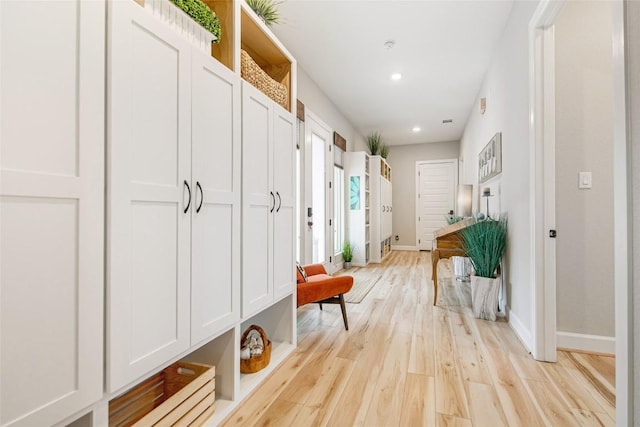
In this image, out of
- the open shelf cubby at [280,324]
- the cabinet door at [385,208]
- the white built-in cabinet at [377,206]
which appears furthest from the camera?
the cabinet door at [385,208]

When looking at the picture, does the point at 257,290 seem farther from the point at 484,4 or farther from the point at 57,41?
the point at 484,4

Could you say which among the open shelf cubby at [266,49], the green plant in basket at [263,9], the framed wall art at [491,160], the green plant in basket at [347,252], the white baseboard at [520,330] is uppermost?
the green plant in basket at [263,9]

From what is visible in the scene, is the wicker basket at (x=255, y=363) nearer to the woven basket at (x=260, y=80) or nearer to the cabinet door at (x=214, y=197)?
the cabinet door at (x=214, y=197)

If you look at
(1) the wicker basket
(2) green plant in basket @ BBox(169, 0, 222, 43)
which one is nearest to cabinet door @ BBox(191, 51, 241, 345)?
(2) green plant in basket @ BBox(169, 0, 222, 43)

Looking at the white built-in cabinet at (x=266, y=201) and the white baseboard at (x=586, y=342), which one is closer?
the white built-in cabinet at (x=266, y=201)

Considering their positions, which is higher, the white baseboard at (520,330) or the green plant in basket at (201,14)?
the green plant in basket at (201,14)

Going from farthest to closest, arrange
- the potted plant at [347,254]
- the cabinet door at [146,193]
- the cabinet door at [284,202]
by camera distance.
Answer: the potted plant at [347,254] → the cabinet door at [284,202] → the cabinet door at [146,193]

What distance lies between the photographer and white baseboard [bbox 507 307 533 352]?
2119 mm

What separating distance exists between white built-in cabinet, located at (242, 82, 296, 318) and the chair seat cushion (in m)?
0.19

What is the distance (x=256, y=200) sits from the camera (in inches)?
68.1

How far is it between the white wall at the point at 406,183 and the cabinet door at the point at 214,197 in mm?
6742

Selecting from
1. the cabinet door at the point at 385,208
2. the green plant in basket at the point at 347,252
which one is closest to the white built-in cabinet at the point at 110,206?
the green plant in basket at the point at 347,252

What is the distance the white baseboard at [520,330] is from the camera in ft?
6.95

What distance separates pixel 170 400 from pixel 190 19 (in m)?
1.54
